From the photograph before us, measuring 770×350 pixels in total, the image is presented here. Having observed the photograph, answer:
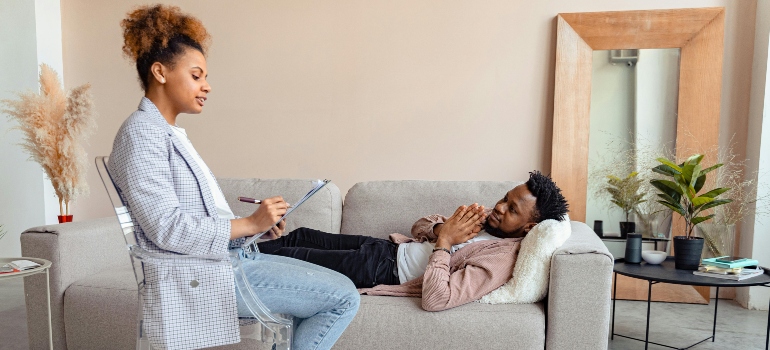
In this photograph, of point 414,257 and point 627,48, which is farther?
point 627,48

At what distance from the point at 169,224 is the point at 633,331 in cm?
249

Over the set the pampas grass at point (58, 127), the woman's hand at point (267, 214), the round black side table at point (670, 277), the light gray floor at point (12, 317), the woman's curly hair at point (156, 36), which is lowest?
the light gray floor at point (12, 317)

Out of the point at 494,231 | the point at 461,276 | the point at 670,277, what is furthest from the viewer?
the point at 494,231

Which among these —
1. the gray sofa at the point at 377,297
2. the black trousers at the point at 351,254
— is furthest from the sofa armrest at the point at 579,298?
the black trousers at the point at 351,254

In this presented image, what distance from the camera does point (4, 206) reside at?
4434 millimetres

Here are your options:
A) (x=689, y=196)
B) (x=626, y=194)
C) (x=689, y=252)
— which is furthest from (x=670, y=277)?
(x=626, y=194)

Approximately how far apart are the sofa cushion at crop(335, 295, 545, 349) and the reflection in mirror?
1726 mm

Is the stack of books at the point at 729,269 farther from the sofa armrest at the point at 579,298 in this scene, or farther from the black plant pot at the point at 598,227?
the black plant pot at the point at 598,227

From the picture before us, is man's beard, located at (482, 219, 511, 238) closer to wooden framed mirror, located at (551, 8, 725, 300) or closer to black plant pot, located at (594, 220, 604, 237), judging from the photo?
wooden framed mirror, located at (551, 8, 725, 300)

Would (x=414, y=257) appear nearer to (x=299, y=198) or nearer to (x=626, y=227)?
(x=299, y=198)

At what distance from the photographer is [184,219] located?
4.98 feet

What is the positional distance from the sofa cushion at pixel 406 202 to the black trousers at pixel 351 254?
7.0 inches

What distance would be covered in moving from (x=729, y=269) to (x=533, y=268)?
0.90 meters

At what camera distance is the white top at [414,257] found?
97.2 inches
